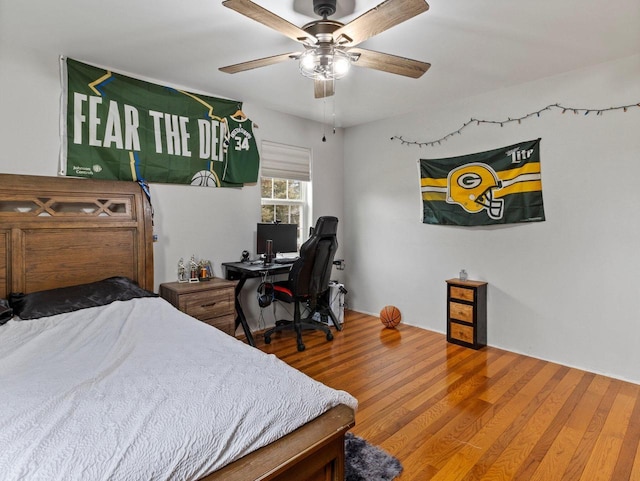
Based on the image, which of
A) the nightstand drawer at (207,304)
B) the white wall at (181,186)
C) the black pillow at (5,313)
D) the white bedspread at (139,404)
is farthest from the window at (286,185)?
the white bedspread at (139,404)

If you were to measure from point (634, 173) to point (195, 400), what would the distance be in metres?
3.36

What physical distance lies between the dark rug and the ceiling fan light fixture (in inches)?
84.9

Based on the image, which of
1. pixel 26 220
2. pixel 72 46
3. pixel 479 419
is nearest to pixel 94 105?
pixel 72 46

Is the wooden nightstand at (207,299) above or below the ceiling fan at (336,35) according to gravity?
below

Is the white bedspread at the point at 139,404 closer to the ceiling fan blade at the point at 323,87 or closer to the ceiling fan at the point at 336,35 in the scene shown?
the ceiling fan at the point at 336,35

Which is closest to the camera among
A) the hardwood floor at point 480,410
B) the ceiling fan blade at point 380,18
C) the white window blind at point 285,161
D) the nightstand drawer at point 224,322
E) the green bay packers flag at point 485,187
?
the ceiling fan blade at point 380,18

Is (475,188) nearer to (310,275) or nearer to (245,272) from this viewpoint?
(310,275)

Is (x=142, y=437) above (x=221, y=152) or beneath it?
beneath

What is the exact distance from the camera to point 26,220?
2486 mm

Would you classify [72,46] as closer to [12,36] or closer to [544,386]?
[12,36]

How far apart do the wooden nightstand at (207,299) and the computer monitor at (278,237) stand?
0.65m

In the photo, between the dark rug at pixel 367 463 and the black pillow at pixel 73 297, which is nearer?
the dark rug at pixel 367 463

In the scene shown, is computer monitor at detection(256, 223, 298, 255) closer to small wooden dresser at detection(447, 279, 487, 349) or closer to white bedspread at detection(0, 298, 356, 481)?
small wooden dresser at detection(447, 279, 487, 349)

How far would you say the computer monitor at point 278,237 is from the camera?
3.79 meters
